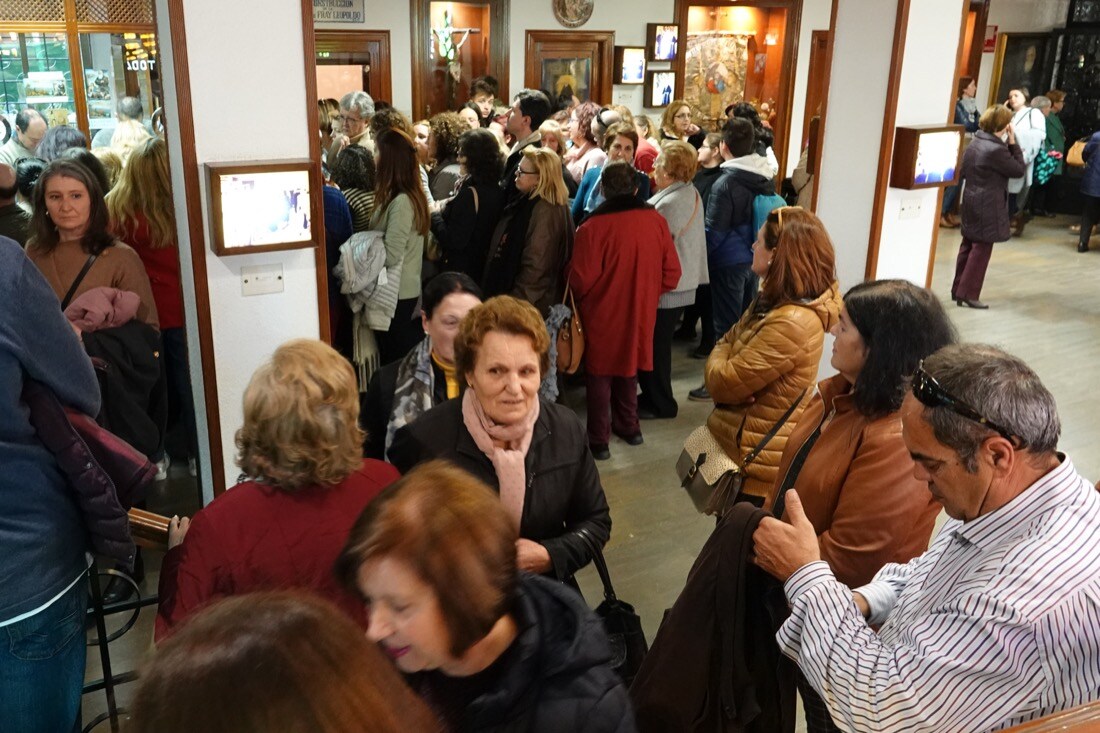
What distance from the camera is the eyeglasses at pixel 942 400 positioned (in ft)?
5.74

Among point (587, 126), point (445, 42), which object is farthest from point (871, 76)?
point (445, 42)

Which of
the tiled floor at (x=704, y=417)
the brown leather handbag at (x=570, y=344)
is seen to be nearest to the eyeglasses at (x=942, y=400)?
the tiled floor at (x=704, y=417)

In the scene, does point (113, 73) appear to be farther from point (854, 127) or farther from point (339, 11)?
point (854, 127)

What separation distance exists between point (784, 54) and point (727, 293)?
7525mm

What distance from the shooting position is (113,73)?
886 centimetres

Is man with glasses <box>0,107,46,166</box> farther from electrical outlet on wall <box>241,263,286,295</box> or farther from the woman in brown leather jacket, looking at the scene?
the woman in brown leather jacket

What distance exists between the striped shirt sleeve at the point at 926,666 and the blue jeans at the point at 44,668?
5.27 feet

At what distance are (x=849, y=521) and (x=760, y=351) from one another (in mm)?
1145

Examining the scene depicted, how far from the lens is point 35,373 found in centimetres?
203

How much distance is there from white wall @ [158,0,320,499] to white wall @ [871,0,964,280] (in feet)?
10.5

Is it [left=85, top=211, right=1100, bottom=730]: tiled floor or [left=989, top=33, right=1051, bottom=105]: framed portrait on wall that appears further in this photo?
[left=989, top=33, right=1051, bottom=105]: framed portrait on wall

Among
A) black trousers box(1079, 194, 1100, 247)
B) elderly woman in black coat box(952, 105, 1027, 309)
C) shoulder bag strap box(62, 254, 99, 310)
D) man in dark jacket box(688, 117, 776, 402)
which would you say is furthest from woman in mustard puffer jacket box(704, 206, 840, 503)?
black trousers box(1079, 194, 1100, 247)

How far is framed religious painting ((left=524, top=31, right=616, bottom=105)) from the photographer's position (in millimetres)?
11703

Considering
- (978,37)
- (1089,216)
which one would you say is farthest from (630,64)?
(1089,216)
